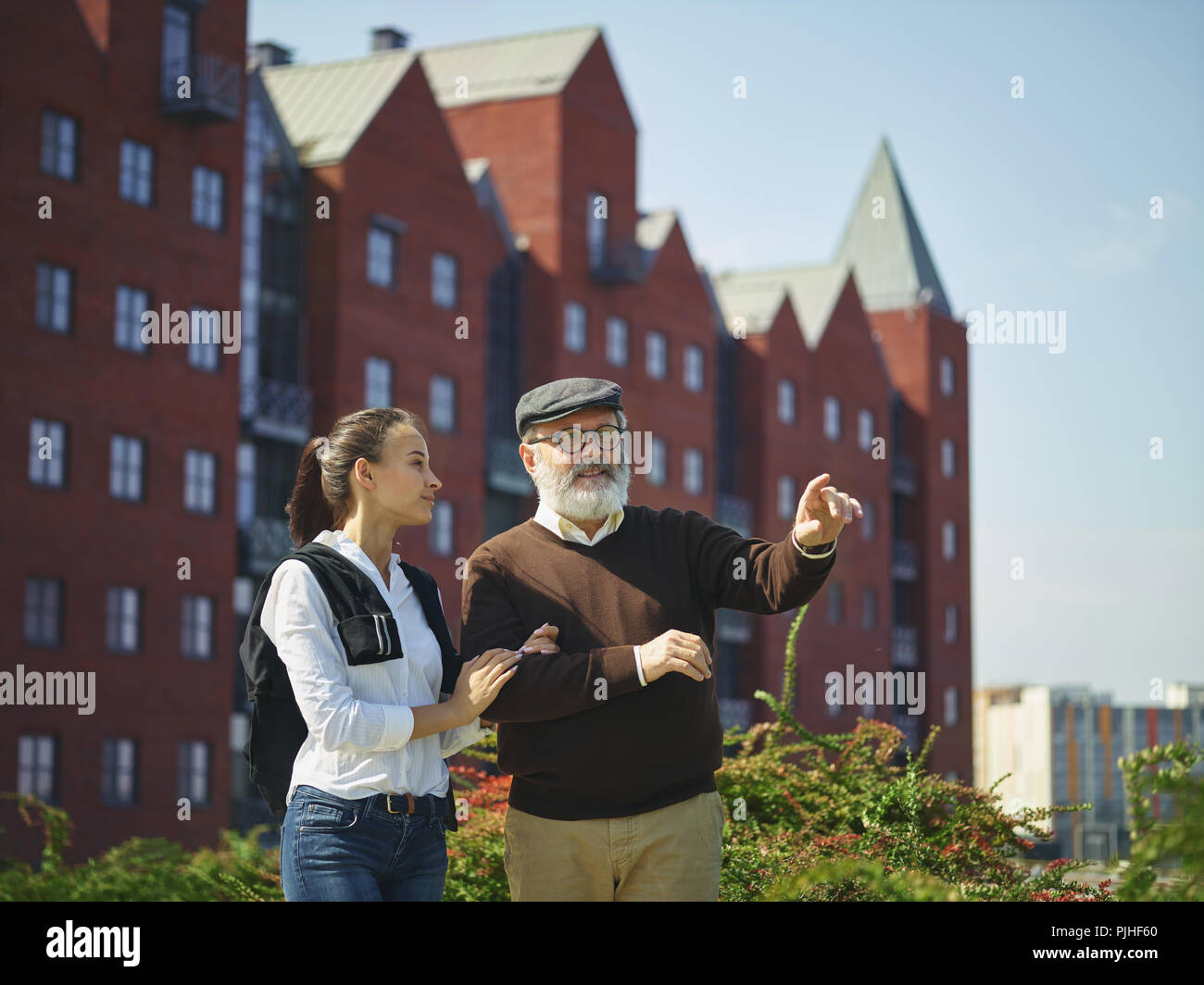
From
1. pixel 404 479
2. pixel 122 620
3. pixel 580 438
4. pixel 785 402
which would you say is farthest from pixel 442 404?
pixel 404 479

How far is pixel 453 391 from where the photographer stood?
133 ft

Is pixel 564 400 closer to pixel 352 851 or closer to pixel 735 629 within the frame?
pixel 352 851

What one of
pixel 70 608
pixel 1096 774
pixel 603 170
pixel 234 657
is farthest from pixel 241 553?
pixel 1096 774

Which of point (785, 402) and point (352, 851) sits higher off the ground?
point (785, 402)

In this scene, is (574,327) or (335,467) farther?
(574,327)

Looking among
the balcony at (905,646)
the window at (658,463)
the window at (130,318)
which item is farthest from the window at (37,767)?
the balcony at (905,646)

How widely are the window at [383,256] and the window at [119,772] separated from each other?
40.4ft

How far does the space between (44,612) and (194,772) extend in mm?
4391

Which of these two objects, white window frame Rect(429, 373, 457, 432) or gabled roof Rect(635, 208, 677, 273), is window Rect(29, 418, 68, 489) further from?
gabled roof Rect(635, 208, 677, 273)

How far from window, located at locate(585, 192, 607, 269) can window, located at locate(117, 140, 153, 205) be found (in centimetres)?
1529

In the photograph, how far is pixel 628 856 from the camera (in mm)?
5059

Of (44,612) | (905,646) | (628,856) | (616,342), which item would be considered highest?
(616,342)

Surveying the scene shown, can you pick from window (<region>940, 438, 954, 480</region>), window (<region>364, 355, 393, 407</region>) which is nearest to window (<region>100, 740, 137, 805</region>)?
window (<region>364, 355, 393, 407</region>)

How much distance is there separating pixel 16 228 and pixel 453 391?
12.6 m
